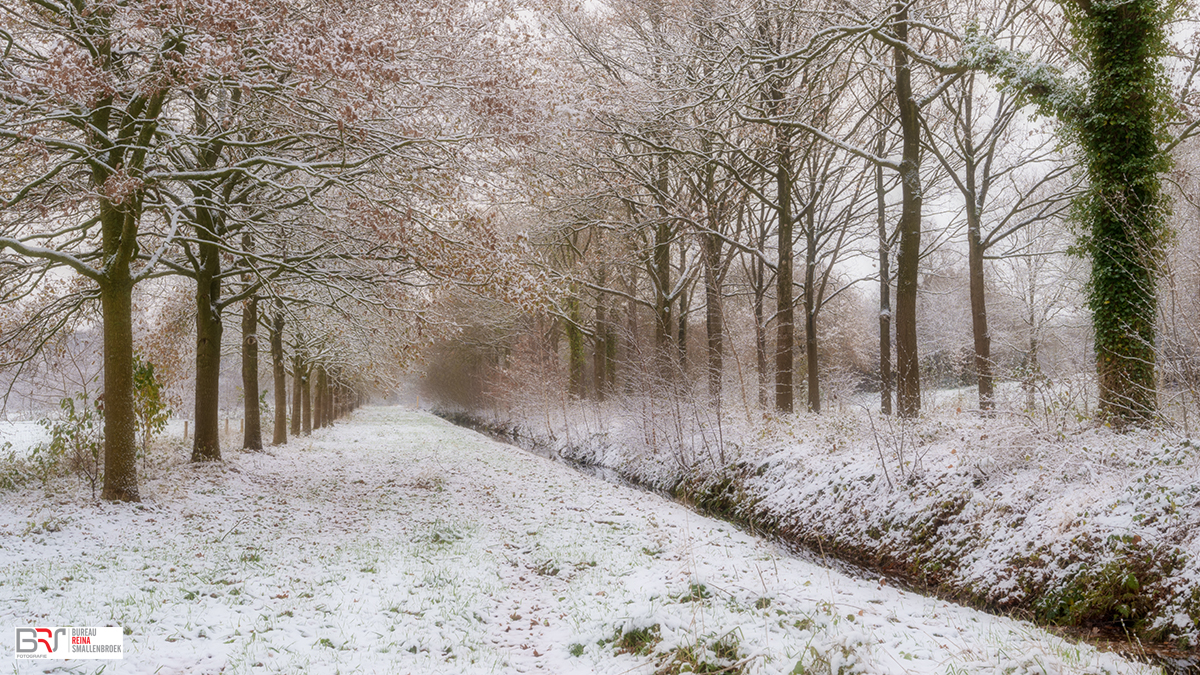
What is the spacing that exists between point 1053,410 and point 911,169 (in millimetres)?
5535

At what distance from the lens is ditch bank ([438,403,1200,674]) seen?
16.8 ft

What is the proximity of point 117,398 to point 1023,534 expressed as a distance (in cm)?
1145

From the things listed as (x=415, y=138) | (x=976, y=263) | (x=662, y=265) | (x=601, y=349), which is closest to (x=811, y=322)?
(x=976, y=263)

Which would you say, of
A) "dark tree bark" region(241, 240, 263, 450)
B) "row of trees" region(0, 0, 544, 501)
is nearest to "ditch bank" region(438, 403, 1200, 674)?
"row of trees" region(0, 0, 544, 501)

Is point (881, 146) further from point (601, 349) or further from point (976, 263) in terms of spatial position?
point (601, 349)

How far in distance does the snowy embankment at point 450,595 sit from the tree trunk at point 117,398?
14.3 inches

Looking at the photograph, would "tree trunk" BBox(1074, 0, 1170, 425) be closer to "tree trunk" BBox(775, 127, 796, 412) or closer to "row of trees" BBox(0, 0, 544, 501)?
"tree trunk" BBox(775, 127, 796, 412)

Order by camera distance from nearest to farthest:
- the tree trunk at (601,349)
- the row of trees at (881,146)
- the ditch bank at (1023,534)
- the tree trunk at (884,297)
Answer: the ditch bank at (1023,534) → the row of trees at (881,146) → the tree trunk at (884,297) → the tree trunk at (601,349)

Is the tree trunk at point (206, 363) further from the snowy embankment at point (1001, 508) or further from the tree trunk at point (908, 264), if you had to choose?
the tree trunk at point (908, 264)

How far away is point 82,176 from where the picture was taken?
10016 mm

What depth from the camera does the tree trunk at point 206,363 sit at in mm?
12562

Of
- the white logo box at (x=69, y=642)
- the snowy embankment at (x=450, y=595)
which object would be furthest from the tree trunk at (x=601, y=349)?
the white logo box at (x=69, y=642)

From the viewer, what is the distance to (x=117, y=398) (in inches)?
338

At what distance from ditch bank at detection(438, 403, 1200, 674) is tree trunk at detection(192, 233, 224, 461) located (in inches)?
423
